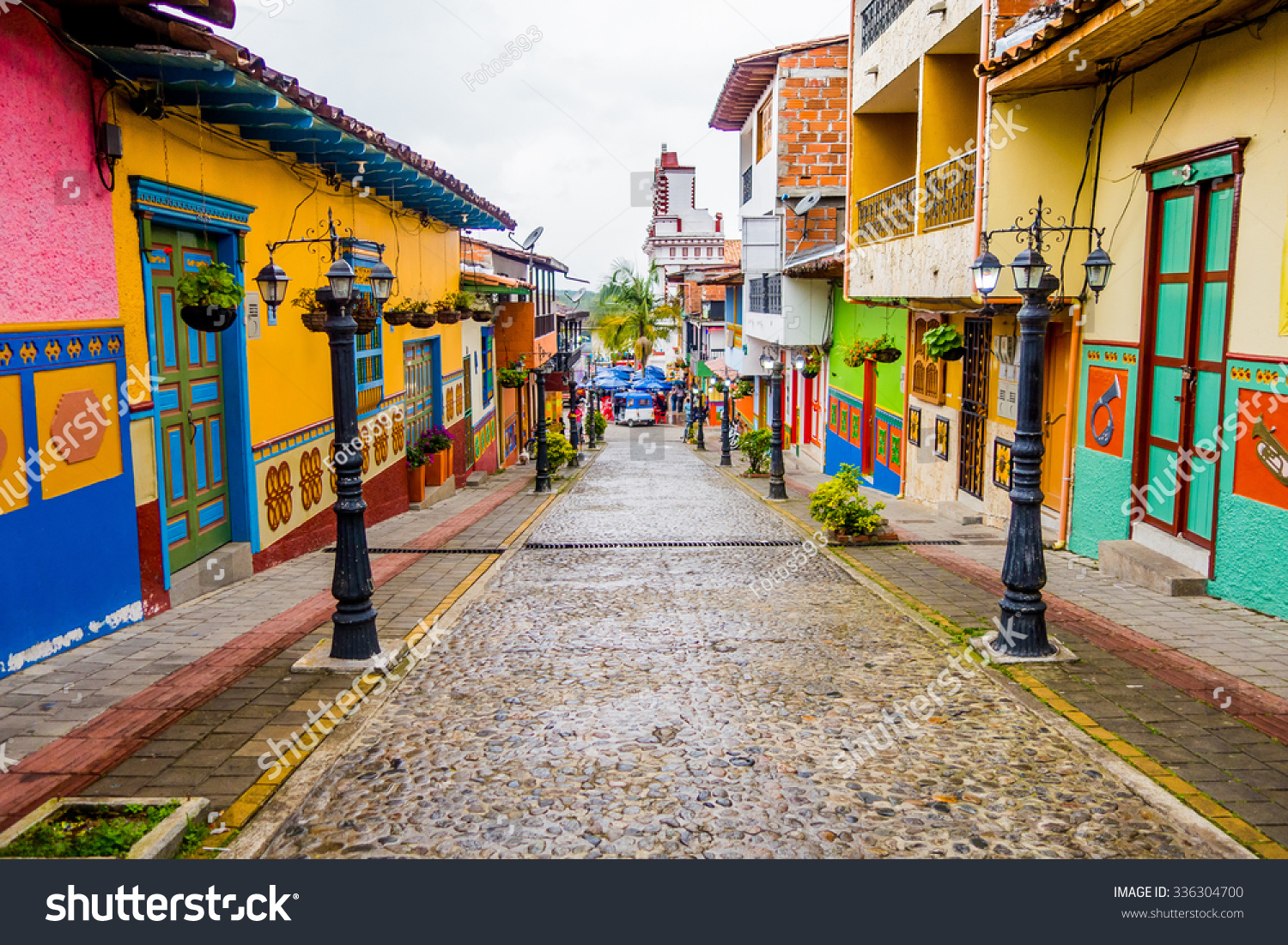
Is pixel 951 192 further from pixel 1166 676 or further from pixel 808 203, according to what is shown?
pixel 808 203

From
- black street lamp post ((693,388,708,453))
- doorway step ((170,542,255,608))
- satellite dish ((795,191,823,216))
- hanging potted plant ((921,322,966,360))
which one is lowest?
black street lamp post ((693,388,708,453))

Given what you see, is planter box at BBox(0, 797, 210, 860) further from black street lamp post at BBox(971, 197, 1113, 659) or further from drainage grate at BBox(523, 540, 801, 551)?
drainage grate at BBox(523, 540, 801, 551)

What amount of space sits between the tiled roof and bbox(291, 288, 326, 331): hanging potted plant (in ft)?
47.1

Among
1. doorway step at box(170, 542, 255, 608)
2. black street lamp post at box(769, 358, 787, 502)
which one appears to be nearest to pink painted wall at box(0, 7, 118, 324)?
doorway step at box(170, 542, 255, 608)

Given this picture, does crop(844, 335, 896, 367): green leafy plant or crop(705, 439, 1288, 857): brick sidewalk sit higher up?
crop(844, 335, 896, 367): green leafy plant

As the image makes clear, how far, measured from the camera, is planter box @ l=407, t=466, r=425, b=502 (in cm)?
1688

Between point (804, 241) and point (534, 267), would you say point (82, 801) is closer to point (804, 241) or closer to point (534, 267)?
point (804, 241)

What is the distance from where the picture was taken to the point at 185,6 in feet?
21.6

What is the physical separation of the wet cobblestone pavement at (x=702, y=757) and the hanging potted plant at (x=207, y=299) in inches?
121

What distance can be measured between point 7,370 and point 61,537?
118cm

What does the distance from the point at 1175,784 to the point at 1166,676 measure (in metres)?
1.69

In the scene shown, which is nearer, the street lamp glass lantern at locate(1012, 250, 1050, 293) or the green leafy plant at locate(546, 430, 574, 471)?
the street lamp glass lantern at locate(1012, 250, 1050, 293)

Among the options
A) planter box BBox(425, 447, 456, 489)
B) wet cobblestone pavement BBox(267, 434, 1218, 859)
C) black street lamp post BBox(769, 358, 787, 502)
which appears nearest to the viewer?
wet cobblestone pavement BBox(267, 434, 1218, 859)

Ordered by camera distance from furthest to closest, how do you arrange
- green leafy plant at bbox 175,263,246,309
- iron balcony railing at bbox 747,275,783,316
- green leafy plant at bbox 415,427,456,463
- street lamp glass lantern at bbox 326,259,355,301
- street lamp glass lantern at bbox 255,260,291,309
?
iron balcony railing at bbox 747,275,783,316
green leafy plant at bbox 415,427,456,463
street lamp glass lantern at bbox 255,260,291,309
green leafy plant at bbox 175,263,246,309
street lamp glass lantern at bbox 326,259,355,301
